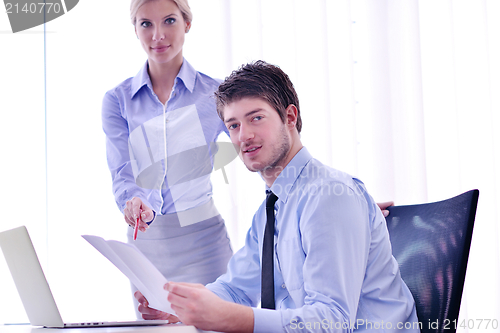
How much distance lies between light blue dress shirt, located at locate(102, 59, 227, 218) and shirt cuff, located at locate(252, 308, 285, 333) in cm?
73

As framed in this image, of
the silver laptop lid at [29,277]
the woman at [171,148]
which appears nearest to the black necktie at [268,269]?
the silver laptop lid at [29,277]

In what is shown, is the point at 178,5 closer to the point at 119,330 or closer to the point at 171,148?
the point at 171,148

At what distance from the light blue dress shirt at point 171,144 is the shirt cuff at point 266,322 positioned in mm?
727

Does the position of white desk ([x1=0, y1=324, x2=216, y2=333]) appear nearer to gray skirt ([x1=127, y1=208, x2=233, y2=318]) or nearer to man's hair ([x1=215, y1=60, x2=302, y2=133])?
man's hair ([x1=215, y1=60, x2=302, y2=133])

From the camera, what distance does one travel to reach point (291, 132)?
1004mm

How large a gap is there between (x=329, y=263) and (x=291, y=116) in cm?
43

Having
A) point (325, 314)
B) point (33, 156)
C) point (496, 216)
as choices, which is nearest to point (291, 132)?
point (325, 314)

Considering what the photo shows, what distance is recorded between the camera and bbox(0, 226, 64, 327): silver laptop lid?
0.62m

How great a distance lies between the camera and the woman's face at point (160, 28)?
1.31m

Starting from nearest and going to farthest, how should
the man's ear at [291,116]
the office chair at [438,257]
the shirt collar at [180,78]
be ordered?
the office chair at [438,257], the man's ear at [291,116], the shirt collar at [180,78]

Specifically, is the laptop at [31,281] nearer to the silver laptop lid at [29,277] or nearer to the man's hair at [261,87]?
the silver laptop lid at [29,277]

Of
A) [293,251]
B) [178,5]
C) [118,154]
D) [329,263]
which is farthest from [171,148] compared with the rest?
[329,263]

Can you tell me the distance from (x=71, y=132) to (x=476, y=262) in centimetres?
201

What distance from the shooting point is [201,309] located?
61 centimetres
